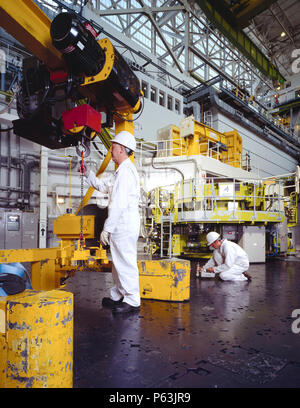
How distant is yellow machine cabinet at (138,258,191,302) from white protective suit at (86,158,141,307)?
0.54 meters

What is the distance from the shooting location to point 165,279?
318 cm

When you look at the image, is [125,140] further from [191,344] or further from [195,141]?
[195,141]

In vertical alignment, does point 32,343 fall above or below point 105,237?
below

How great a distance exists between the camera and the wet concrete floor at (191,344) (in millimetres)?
1403

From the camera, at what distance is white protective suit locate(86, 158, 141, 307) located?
261cm

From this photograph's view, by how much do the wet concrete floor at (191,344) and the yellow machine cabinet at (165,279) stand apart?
0.41 feet

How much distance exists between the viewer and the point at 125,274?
2652 millimetres

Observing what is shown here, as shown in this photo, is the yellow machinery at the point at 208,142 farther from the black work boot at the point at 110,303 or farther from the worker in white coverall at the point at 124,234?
the black work boot at the point at 110,303

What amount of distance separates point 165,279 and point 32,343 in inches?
87.0

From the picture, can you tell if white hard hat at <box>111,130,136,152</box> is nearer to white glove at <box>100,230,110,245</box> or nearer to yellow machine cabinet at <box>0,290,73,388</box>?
white glove at <box>100,230,110,245</box>

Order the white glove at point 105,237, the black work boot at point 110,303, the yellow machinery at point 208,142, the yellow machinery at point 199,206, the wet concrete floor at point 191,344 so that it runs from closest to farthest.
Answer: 1. the wet concrete floor at point 191,344
2. the white glove at point 105,237
3. the black work boot at point 110,303
4. the yellow machinery at point 199,206
5. the yellow machinery at point 208,142

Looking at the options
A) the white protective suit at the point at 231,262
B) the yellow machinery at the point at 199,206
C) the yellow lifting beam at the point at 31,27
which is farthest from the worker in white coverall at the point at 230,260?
the yellow lifting beam at the point at 31,27

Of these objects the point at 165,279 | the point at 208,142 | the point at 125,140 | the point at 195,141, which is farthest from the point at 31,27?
the point at 208,142

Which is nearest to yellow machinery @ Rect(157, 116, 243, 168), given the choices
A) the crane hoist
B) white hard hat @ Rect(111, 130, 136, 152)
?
white hard hat @ Rect(111, 130, 136, 152)
